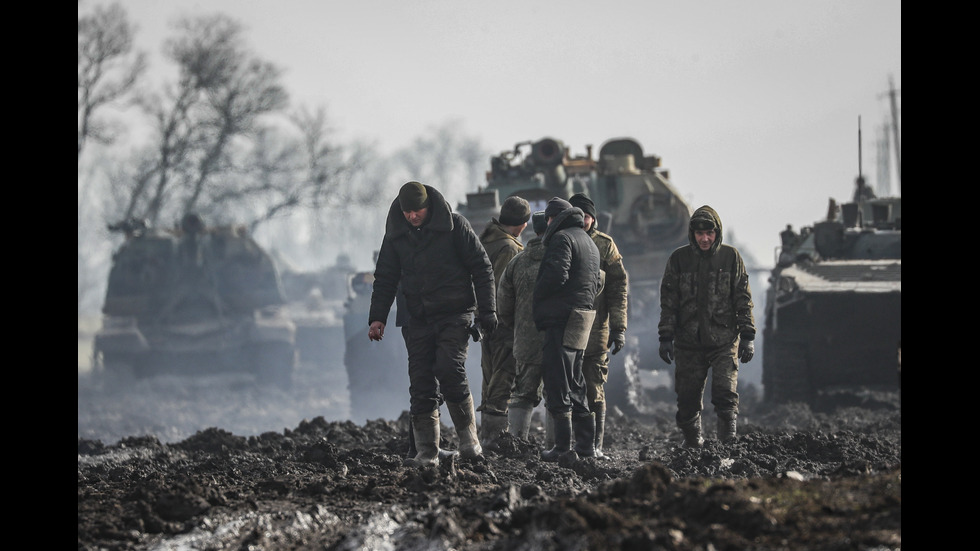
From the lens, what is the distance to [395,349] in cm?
1936

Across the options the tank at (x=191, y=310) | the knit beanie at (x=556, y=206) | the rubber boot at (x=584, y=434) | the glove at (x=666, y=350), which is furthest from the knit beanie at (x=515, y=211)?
the tank at (x=191, y=310)

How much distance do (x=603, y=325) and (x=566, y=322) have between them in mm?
835

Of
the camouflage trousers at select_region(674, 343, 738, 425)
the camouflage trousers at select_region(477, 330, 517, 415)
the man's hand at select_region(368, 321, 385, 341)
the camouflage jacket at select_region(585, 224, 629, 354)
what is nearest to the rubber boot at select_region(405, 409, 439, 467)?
the man's hand at select_region(368, 321, 385, 341)

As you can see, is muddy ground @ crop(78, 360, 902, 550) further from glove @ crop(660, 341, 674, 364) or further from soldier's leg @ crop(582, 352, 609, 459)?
glove @ crop(660, 341, 674, 364)

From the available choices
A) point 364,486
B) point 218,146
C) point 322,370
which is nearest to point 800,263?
point 364,486

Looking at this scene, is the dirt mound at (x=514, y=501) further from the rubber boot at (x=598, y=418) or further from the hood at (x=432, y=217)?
the hood at (x=432, y=217)

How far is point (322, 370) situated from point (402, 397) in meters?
9.57

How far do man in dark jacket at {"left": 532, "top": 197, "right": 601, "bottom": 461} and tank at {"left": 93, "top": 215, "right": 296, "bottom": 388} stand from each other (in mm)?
17188

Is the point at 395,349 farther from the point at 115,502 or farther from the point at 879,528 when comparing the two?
the point at 879,528

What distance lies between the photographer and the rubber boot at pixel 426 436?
7750 mm

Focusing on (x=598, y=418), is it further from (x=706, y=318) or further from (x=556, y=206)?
(x=556, y=206)

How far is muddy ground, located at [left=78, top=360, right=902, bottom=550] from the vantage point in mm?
4703
